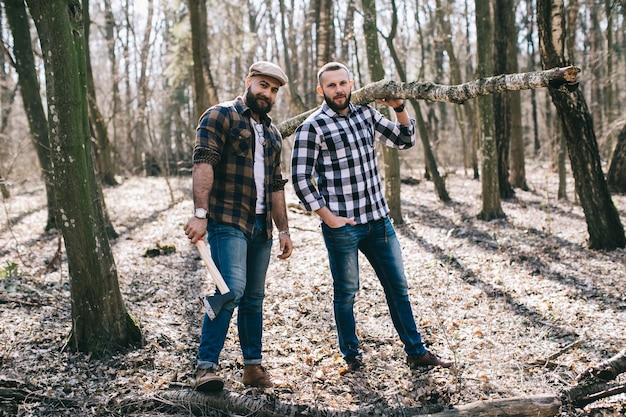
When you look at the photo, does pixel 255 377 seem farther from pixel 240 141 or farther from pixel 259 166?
pixel 240 141

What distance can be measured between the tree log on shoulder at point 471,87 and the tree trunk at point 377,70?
500cm

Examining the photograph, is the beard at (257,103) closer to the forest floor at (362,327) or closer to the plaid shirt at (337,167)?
the plaid shirt at (337,167)

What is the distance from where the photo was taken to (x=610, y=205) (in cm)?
718

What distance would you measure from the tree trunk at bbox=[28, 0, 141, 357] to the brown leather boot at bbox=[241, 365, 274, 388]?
1.22 meters

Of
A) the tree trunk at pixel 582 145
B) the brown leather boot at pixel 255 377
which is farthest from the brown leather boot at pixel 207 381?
the tree trunk at pixel 582 145

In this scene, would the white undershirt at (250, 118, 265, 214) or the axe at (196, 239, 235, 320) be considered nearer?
the axe at (196, 239, 235, 320)

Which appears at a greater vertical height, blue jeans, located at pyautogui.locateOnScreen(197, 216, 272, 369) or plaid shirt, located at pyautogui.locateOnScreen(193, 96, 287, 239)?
plaid shirt, located at pyautogui.locateOnScreen(193, 96, 287, 239)

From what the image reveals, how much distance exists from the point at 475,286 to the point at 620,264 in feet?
6.60

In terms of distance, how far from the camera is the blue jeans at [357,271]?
395 centimetres

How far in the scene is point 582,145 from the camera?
6.98 meters

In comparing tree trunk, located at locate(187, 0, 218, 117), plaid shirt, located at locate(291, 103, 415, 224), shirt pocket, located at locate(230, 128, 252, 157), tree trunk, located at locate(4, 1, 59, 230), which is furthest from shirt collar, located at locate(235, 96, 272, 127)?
tree trunk, located at locate(4, 1, 59, 230)

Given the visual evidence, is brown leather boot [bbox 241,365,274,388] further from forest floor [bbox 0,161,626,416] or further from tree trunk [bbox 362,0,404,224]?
tree trunk [bbox 362,0,404,224]

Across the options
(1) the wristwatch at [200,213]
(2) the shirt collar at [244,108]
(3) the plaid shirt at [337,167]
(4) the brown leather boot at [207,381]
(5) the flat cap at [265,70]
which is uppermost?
(5) the flat cap at [265,70]

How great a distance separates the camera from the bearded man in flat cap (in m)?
3.43
